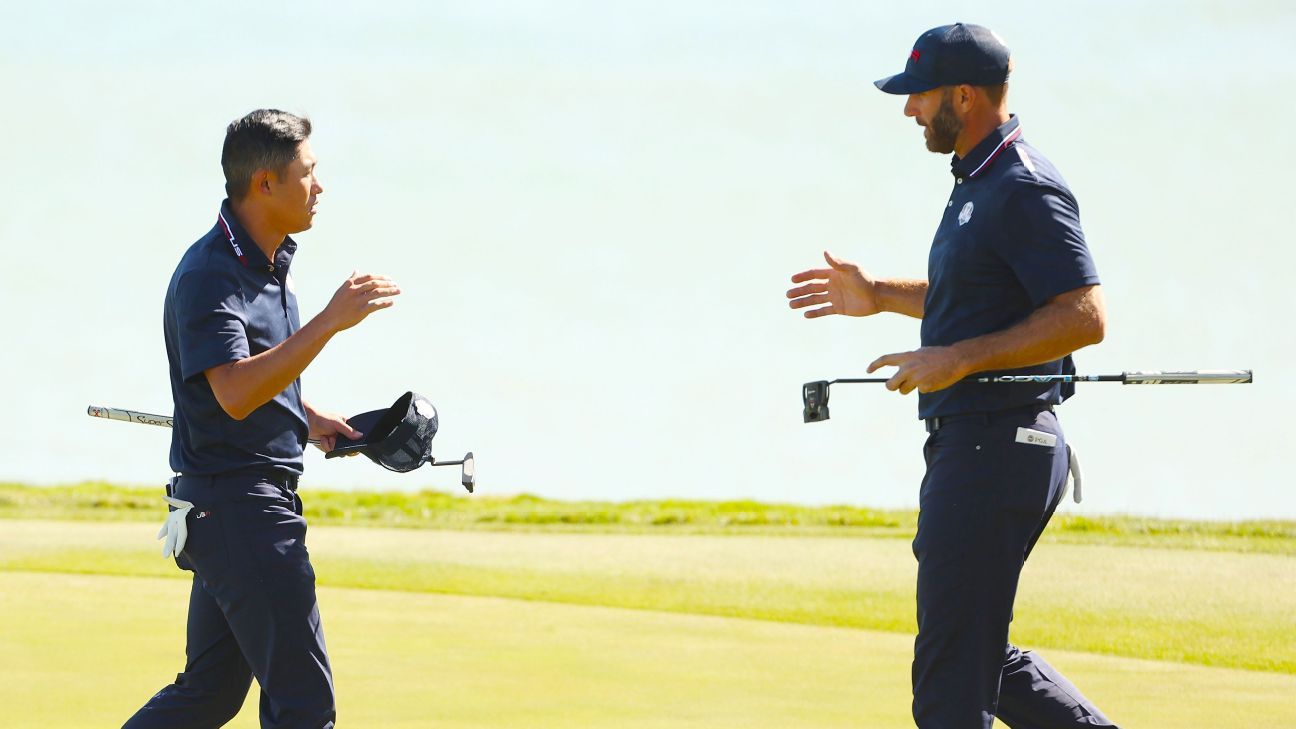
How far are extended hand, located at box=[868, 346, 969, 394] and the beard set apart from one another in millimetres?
645

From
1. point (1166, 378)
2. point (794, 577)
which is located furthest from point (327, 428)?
point (794, 577)

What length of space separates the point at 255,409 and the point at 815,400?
1353 mm

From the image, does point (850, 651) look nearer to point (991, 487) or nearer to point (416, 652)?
point (416, 652)

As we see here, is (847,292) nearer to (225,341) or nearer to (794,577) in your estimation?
(225,341)

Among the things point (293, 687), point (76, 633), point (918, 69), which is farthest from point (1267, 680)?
point (76, 633)

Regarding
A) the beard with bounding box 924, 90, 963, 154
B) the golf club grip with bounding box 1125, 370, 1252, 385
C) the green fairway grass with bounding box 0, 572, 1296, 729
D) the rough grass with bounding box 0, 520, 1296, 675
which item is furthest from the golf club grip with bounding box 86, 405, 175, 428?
the rough grass with bounding box 0, 520, 1296, 675

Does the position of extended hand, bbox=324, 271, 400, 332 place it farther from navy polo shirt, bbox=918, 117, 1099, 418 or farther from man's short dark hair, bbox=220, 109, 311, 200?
navy polo shirt, bbox=918, 117, 1099, 418

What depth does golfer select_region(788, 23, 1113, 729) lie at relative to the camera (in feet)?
12.5

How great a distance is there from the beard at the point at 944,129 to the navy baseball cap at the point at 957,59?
0.06m

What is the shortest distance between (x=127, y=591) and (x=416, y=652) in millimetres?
3072

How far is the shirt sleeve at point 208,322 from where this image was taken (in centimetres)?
377

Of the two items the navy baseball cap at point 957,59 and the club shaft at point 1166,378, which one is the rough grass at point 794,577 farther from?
→ the navy baseball cap at point 957,59

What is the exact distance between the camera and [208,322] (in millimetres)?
3791

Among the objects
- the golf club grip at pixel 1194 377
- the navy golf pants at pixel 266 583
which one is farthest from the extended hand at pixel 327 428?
the golf club grip at pixel 1194 377
